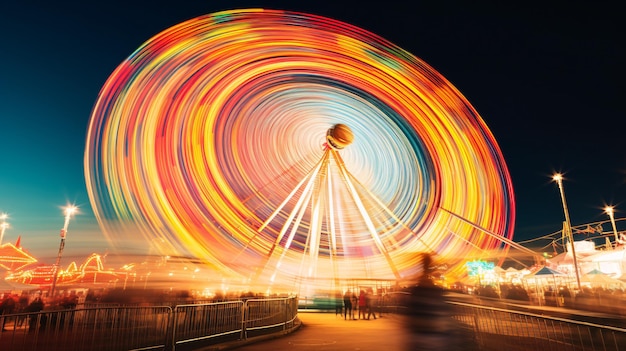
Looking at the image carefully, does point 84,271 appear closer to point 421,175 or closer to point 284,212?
point 284,212

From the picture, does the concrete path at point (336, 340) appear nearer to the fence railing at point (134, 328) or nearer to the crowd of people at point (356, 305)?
the fence railing at point (134, 328)

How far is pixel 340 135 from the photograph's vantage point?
64.2 ft

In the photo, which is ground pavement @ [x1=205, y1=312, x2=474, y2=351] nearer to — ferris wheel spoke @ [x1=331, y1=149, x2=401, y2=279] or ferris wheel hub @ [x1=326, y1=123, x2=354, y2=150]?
ferris wheel spoke @ [x1=331, y1=149, x2=401, y2=279]

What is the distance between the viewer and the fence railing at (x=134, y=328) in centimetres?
653

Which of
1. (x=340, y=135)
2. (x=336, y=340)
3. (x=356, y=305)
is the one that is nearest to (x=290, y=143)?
(x=340, y=135)

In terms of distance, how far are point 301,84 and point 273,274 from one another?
31.0ft

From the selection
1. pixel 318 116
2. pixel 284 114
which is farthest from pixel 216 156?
pixel 318 116

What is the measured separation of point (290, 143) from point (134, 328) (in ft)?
50.3

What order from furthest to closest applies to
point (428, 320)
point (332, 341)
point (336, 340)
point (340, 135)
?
point (340, 135) < point (336, 340) < point (332, 341) < point (428, 320)

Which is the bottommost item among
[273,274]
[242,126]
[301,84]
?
[273,274]

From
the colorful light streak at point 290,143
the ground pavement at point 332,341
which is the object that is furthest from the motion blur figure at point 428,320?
the colorful light streak at point 290,143

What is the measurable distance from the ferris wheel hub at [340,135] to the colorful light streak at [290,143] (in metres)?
1.28

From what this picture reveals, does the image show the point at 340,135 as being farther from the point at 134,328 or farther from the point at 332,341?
the point at 134,328

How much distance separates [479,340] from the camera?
8758 mm
